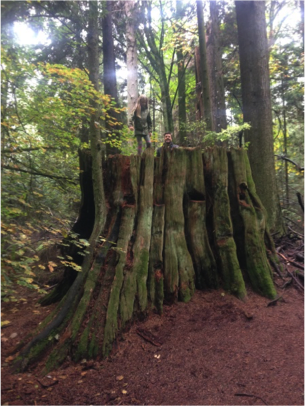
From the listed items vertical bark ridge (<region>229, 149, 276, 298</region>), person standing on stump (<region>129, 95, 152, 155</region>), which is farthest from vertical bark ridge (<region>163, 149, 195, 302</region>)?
person standing on stump (<region>129, 95, 152, 155</region>)

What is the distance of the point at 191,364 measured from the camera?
278 cm

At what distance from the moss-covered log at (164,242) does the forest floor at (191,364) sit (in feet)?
0.93

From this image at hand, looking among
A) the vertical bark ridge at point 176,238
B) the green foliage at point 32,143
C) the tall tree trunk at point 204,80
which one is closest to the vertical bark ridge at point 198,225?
the vertical bark ridge at point 176,238

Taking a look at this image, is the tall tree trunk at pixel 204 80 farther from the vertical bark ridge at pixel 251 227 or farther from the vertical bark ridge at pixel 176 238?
the vertical bark ridge at pixel 176 238

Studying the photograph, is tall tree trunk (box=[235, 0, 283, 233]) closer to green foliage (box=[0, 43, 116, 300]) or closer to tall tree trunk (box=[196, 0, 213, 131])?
tall tree trunk (box=[196, 0, 213, 131])

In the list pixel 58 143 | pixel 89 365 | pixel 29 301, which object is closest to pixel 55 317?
pixel 89 365

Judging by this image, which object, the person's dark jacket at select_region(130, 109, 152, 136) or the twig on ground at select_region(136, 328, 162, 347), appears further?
the person's dark jacket at select_region(130, 109, 152, 136)

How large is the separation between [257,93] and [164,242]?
4.51 metres

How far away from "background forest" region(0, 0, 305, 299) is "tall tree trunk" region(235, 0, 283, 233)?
356mm

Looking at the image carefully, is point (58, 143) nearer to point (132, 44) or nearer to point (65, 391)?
point (65, 391)

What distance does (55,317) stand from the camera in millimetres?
3244

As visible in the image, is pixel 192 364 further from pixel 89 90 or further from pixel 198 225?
pixel 89 90

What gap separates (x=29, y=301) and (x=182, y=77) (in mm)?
13432

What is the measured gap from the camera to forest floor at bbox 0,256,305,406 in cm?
235
